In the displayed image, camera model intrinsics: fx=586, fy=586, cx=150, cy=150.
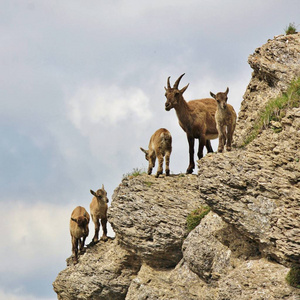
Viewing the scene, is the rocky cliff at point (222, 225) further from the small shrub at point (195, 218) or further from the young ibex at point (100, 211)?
the young ibex at point (100, 211)

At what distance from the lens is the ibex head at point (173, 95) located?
22.6 m

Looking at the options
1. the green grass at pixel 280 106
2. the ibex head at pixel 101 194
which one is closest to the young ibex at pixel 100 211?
the ibex head at pixel 101 194

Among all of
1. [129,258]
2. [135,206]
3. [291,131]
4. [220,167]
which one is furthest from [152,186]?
[291,131]

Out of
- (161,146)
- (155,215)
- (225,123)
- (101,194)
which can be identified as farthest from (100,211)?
(225,123)

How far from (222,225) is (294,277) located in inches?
155

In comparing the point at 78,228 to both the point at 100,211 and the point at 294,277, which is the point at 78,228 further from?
the point at 294,277

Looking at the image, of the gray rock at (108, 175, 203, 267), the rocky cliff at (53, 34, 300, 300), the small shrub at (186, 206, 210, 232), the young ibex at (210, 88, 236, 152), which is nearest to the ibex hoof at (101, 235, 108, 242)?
the rocky cliff at (53, 34, 300, 300)

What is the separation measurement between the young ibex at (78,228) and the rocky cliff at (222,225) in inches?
40.3

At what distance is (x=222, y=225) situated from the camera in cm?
1927

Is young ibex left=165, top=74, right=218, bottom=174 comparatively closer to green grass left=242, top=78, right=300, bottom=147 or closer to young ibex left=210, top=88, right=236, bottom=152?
young ibex left=210, top=88, right=236, bottom=152

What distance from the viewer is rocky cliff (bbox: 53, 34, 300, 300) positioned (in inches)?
656

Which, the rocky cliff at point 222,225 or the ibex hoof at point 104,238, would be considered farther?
the ibex hoof at point 104,238

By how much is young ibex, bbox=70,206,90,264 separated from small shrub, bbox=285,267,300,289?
1187 cm

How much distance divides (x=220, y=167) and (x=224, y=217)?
1.56 metres
